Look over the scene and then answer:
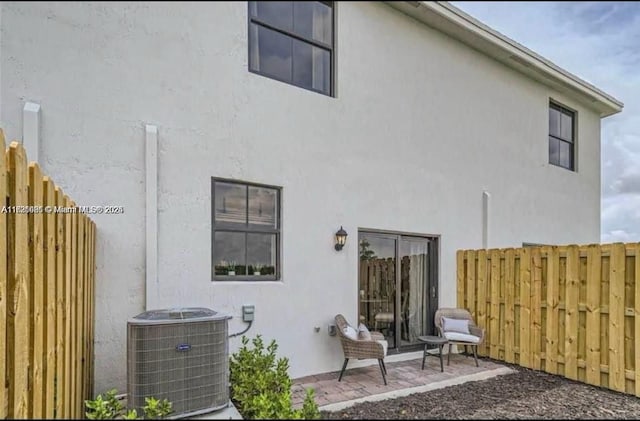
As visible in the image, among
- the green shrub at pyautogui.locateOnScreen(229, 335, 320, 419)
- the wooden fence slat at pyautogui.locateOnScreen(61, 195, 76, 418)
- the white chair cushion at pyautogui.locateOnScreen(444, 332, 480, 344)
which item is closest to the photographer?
the wooden fence slat at pyautogui.locateOnScreen(61, 195, 76, 418)

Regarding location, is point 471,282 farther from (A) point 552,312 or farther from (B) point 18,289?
(B) point 18,289

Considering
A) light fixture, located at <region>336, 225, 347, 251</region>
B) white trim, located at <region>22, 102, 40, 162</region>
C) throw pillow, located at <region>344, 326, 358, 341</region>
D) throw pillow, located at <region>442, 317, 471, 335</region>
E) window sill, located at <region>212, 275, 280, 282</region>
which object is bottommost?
throw pillow, located at <region>442, 317, 471, 335</region>

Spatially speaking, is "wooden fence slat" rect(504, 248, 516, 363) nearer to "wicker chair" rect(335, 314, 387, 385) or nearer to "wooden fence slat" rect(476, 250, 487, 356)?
"wooden fence slat" rect(476, 250, 487, 356)

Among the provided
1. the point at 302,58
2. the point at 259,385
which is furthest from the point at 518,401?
the point at 302,58

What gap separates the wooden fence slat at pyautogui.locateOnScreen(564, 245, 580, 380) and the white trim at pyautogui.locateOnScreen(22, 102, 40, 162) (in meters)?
6.75

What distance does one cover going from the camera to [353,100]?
623 cm

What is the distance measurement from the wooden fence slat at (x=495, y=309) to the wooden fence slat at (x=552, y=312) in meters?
0.85

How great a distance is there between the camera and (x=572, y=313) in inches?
223

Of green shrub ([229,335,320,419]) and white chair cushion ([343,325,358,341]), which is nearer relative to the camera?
green shrub ([229,335,320,419])

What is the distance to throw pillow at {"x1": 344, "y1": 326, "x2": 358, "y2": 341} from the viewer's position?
5.36 meters

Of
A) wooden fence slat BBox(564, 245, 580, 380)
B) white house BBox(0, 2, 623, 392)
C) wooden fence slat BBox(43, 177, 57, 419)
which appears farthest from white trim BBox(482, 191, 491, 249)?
wooden fence slat BBox(43, 177, 57, 419)

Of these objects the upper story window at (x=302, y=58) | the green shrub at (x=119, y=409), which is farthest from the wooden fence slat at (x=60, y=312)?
the upper story window at (x=302, y=58)

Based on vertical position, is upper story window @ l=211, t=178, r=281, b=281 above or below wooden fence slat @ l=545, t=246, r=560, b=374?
above

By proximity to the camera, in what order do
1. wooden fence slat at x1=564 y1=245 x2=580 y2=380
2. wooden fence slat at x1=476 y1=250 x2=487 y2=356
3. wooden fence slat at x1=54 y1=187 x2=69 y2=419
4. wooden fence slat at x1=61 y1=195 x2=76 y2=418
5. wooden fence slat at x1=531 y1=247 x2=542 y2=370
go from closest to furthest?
wooden fence slat at x1=54 y1=187 x2=69 y2=419
wooden fence slat at x1=61 y1=195 x2=76 y2=418
wooden fence slat at x1=564 y1=245 x2=580 y2=380
wooden fence slat at x1=531 y1=247 x2=542 y2=370
wooden fence slat at x1=476 y1=250 x2=487 y2=356
